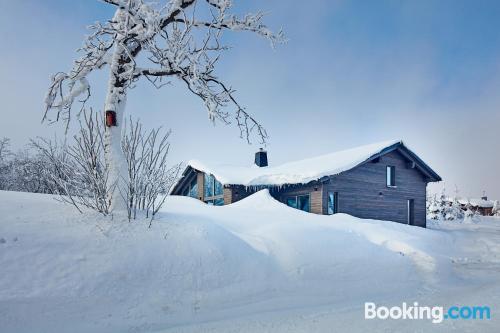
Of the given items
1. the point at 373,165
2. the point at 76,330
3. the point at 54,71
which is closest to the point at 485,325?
the point at 76,330

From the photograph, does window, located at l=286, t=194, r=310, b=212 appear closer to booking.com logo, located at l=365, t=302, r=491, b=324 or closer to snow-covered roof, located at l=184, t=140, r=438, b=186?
snow-covered roof, located at l=184, t=140, r=438, b=186

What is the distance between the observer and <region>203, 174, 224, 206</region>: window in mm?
22141

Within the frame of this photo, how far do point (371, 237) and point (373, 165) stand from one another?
33.3ft

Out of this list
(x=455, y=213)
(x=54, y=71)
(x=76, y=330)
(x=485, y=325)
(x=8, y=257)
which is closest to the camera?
(x=76, y=330)

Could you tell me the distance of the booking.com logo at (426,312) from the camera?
497 centimetres

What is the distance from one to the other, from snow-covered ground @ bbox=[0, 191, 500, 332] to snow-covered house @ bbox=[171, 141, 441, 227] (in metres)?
9.93

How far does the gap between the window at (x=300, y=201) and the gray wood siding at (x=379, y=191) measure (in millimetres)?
1511

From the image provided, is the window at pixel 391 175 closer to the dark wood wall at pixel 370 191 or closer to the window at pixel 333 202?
the dark wood wall at pixel 370 191

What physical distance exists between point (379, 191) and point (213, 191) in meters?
11.0

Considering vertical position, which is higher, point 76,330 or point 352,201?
point 352,201

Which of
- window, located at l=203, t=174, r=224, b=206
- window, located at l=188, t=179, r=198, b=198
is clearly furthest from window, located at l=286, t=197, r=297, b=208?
window, located at l=188, t=179, r=198, b=198

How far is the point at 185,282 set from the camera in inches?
198

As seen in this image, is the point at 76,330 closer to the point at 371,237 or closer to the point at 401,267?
the point at 401,267

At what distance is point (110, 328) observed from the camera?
407 centimetres
